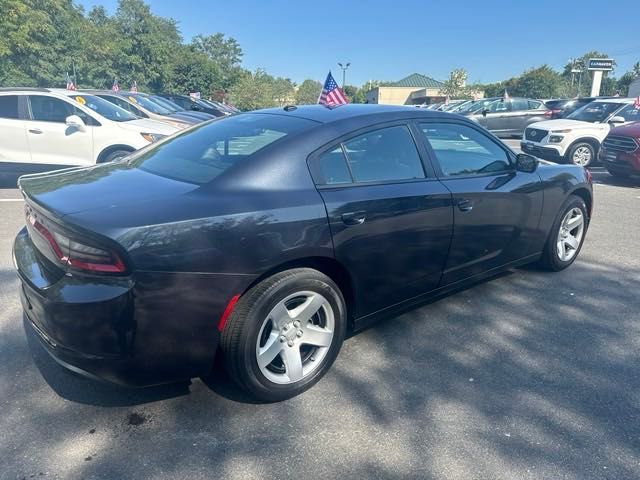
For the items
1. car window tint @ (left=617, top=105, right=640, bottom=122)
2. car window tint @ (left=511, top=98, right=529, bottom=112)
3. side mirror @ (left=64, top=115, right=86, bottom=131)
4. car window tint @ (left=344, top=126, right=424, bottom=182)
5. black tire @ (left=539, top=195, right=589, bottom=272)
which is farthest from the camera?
car window tint @ (left=511, top=98, right=529, bottom=112)

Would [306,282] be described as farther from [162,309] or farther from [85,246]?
[85,246]

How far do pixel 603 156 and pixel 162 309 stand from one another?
1059cm

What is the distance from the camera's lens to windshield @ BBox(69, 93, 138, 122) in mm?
8342

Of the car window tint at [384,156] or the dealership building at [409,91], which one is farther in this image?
the dealership building at [409,91]

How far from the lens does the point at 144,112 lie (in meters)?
13.1

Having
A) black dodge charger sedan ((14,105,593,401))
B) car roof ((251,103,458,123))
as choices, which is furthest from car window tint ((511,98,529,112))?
car roof ((251,103,458,123))

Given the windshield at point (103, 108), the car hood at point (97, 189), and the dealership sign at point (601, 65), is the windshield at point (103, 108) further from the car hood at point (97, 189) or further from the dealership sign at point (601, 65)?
the dealership sign at point (601, 65)

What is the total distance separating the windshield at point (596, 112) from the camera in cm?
1231

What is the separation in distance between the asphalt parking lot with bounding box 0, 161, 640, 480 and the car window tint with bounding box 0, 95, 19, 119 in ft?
19.3

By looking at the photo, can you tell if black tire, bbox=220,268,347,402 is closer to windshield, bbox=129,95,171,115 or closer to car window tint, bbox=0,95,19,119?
car window tint, bbox=0,95,19,119

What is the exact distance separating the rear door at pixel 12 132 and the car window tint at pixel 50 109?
22 cm

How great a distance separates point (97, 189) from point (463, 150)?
2.68 meters

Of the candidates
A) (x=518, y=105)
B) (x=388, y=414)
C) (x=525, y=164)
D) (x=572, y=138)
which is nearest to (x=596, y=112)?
(x=572, y=138)

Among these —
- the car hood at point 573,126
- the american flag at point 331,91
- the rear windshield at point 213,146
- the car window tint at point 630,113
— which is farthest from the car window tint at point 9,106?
the car window tint at point 630,113
